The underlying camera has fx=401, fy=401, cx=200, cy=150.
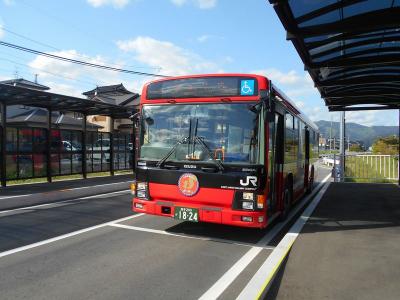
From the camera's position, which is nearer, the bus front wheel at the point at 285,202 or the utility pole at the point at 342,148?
the bus front wheel at the point at 285,202

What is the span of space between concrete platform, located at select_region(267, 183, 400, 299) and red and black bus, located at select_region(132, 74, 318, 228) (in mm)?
1109

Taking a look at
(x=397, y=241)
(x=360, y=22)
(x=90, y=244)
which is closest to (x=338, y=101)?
(x=360, y=22)

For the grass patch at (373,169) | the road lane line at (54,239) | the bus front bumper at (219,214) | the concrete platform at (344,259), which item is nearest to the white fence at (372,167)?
the grass patch at (373,169)

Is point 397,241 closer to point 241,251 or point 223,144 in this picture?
point 241,251

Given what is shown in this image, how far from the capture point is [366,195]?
13562 millimetres

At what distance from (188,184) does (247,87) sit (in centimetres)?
203

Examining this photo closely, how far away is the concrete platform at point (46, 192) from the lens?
11914 millimetres

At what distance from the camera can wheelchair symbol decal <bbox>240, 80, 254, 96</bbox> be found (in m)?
7.08

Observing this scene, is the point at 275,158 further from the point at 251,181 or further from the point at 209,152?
the point at 209,152

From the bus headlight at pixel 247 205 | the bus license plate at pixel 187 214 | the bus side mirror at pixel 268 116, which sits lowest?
the bus license plate at pixel 187 214

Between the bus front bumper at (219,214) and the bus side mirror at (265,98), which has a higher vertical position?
the bus side mirror at (265,98)

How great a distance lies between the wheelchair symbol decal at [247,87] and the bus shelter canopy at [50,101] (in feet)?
32.4

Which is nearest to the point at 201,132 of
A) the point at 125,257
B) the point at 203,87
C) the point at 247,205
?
the point at 203,87

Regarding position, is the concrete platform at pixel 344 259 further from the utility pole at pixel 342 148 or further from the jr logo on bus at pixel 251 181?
the utility pole at pixel 342 148
